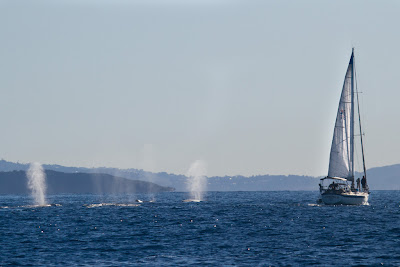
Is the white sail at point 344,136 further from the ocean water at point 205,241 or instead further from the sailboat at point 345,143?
the ocean water at point 205,241

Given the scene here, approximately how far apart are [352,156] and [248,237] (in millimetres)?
52783

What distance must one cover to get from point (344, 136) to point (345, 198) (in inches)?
402

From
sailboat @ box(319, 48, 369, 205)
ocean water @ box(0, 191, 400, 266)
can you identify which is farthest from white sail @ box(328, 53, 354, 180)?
ocean water @ box(0, 191, 400, 266)

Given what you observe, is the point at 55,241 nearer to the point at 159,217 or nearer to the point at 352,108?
the point at 159,217

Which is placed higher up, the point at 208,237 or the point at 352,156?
the point at 352,156

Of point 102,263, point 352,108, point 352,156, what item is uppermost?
point 352,108

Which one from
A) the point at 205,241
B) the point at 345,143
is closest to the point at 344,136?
the point at 345,143

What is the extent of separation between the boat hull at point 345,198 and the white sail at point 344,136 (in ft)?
12.1

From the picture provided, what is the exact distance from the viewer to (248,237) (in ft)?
227

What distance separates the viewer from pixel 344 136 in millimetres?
116688

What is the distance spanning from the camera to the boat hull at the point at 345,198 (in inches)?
4476

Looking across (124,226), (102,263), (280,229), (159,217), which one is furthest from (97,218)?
(102,263)

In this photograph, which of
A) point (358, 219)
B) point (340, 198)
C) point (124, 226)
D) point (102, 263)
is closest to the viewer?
point (102, 263)

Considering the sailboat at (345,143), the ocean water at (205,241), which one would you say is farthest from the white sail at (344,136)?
the ocean water at (205,241)
